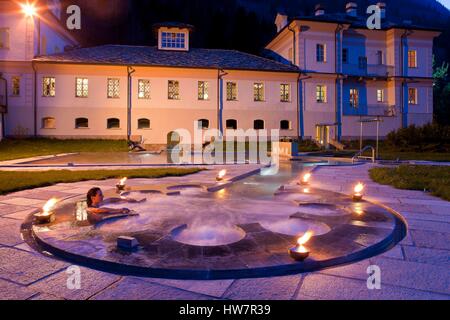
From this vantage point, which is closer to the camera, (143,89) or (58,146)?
(58,146)

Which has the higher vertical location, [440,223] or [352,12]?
[352,12]

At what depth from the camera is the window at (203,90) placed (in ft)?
109

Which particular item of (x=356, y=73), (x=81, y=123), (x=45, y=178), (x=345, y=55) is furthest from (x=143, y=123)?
(x=356, y=73)

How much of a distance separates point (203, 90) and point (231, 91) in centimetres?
277

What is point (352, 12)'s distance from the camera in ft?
136

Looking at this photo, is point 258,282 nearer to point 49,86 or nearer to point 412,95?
point 49,86

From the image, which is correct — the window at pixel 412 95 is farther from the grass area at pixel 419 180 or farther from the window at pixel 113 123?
the window at pixel 113 123

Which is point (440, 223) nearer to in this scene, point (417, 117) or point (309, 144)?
point (309, 144)

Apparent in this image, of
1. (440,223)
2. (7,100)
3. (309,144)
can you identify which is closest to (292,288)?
(440,223)

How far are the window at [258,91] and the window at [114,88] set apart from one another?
516 inches

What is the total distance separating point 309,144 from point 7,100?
2730 centimetres

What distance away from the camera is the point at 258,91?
34344 mm

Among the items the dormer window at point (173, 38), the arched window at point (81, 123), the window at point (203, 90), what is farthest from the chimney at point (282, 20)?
the arched window at point (81, 123)

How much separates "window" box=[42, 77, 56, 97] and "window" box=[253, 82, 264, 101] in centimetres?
1873
